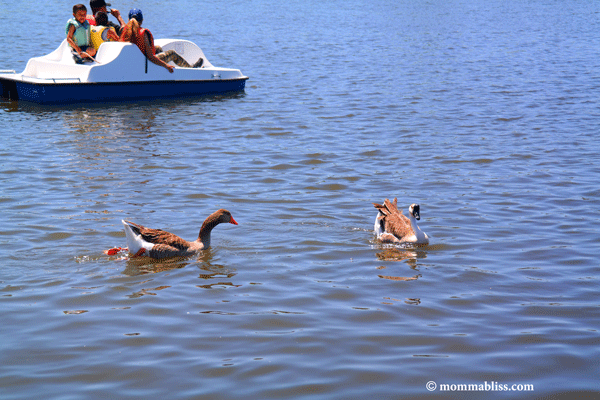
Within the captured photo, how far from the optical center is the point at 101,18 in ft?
55.3

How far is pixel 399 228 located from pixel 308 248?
130 centimetres

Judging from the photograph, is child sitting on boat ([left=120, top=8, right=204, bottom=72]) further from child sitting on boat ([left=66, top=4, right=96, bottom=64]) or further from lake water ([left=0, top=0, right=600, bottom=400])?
lake water ([left=0, top=0, right=600, bottom=400])

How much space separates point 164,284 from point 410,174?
574 cm

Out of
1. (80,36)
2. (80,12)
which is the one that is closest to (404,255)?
(80,12)

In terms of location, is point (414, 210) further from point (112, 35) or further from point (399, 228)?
point (112, 35)

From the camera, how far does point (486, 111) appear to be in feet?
53.4

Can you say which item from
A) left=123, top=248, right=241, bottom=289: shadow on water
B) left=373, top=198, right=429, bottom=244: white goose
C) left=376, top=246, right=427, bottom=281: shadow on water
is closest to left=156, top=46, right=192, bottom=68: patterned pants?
left=373, top=198, right=429, bottom=244: white goose

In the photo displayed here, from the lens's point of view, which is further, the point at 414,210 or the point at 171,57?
the point at 171,57

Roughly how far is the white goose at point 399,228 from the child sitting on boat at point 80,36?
1107 cm

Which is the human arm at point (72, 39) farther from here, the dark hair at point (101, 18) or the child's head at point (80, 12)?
the dark hair at point (101, 18)

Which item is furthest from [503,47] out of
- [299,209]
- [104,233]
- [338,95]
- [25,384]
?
[25,384]

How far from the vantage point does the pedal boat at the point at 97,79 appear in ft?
52.4

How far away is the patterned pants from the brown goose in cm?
1063

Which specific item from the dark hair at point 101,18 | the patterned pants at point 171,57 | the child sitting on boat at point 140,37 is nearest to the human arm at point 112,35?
the child sitting on boat at point 140,37
